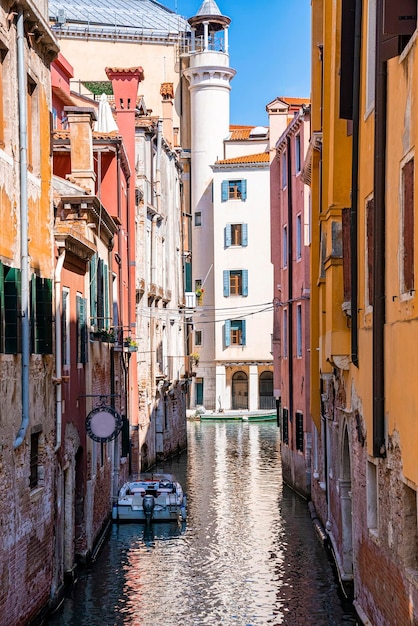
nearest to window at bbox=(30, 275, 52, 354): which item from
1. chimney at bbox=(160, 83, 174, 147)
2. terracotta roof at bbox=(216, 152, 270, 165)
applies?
chimney at bbox=(160, 83, 174, 147)

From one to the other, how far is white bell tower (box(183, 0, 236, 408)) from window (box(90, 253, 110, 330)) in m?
42.1

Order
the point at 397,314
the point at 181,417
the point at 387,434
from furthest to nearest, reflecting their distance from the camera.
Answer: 1. the point at 181,417
2. the point at 387,434
3. the point at 397,314

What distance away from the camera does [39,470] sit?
17625mm

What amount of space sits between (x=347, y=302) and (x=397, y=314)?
4535 millimetres

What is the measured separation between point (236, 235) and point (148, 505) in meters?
42.1

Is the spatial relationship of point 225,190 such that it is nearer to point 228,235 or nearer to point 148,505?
point 228,235

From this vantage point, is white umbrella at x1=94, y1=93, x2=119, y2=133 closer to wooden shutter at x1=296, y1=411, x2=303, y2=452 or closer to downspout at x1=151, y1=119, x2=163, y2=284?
downspout at x1=151, y1=119, x2=163, y2=284

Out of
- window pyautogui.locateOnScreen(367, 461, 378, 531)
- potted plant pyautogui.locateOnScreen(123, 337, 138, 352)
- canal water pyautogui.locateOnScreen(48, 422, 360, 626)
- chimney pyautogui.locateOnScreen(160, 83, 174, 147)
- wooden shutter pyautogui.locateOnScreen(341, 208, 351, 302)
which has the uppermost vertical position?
chimney pyautogui.locateOnScreen(160, 83, 174, 147)

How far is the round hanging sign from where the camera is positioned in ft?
73.0

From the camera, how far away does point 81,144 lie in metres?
25.2

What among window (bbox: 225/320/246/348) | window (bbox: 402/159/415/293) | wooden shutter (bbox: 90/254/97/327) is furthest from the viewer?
window (bbox: 225/320/246/348)

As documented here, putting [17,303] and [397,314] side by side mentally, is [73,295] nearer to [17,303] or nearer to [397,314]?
[17,303]

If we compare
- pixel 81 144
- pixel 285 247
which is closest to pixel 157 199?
pixel 285 247

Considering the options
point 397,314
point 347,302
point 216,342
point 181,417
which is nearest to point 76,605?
point 347,302
